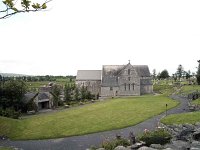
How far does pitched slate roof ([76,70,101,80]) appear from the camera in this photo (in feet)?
293

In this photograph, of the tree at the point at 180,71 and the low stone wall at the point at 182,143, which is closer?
the low stone wall at the point at 182,143

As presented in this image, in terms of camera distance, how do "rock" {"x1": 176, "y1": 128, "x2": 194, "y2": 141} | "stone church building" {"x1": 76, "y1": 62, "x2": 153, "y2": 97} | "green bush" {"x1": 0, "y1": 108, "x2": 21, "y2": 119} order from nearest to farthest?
1. "rock" {"x1": 176, "y1": 128, "x2": 194, "y2": 141}
2. "green bush" {"x1": 0, "y1": 108, "x2": 21, "y2": 119}
3. "stone church building" {"x1": 76, "y1": 62, "x2": 153, "y2": 97}

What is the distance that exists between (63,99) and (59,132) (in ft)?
125

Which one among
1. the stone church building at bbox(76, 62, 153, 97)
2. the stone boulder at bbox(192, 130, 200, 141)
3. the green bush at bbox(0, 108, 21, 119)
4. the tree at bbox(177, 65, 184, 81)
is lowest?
the green bush at bbox(0, 108, 21, 119)

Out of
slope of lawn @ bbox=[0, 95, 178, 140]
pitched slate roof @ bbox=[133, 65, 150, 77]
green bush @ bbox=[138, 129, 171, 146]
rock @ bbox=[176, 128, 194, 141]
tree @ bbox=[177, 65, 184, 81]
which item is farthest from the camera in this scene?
tree @ bbox=[177, 65, 184, 81]

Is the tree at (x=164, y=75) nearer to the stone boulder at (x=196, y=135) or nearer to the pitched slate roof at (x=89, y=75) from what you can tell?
the pitched slate roof at (x=89, y=75)

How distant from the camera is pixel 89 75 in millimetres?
90688

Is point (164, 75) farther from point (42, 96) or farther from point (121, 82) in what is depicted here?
point (42, 96)

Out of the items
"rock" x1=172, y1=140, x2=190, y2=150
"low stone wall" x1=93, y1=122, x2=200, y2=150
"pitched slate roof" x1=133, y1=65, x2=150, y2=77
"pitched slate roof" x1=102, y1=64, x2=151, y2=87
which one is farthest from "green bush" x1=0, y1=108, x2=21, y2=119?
"pitched slate roof" x1=133, y1=65, x2=150, y2=77

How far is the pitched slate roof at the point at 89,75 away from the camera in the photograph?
293 ft

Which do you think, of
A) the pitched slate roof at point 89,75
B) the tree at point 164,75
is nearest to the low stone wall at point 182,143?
the pitched slate roof at point 89,75

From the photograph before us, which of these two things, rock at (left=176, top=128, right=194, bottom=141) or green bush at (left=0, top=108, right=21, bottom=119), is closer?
rock at (left=176, top=128, right=194, bottom=141)

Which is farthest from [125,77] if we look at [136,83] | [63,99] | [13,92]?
[13,92]

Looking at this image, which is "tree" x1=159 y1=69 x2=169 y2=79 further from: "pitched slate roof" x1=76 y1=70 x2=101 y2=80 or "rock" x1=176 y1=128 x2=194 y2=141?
"rock" x1=176 y1=128 x2=194 y2=141
